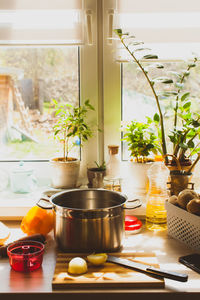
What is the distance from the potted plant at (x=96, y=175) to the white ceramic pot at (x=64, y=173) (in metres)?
0.07

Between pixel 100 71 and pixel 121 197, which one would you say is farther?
pixel 100 71

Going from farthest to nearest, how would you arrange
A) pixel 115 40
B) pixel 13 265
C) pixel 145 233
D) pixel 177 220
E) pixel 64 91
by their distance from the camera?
1. pixel 64 91
2. pixel 115 40
3. pixel 145 233
4. pixel 177 220
5. pixel 13 265

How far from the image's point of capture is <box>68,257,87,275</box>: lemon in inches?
42.9

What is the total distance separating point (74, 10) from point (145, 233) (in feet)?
3.42

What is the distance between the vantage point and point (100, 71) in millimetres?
1800

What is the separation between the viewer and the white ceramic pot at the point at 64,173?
5.57 feet

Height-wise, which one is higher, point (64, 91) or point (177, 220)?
point (64, 91)

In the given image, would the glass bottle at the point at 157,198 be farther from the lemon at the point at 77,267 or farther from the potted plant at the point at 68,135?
the lemon at the point at 77,267

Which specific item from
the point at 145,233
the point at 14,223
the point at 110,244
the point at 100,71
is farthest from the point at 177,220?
the point at 100,71

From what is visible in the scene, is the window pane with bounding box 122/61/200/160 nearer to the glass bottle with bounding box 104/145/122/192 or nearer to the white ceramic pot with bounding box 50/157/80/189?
the glass bottle with bounding box 104/145/122/192

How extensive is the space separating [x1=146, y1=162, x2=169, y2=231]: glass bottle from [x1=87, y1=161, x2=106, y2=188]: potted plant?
23 cm

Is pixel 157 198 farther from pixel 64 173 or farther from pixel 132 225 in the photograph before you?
pixel 64 173

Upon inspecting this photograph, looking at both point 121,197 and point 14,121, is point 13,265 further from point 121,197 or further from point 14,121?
point 14,121

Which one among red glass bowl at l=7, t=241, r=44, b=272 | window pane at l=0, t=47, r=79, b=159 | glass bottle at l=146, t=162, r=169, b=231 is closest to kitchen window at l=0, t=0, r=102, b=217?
window pane at l=0, t=47, r=79, b=159
